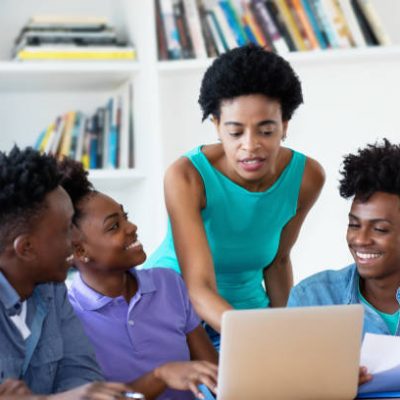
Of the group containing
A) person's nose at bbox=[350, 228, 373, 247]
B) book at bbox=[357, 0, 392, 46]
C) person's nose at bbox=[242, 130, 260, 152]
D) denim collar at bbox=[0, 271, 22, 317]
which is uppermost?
book at bbox=[357, 0, 392, 46]

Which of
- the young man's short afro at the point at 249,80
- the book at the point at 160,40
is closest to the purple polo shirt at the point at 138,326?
the young man's short afro at the point at 249,80

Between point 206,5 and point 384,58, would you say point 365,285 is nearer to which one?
point 384,58

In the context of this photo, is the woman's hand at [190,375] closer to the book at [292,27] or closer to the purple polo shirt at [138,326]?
the purple polo shirt at [138,326]

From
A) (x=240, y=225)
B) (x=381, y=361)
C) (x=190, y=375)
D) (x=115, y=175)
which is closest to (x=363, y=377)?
(x=381, y=361)

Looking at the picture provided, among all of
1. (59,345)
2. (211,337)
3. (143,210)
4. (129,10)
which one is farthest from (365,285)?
(129,10)

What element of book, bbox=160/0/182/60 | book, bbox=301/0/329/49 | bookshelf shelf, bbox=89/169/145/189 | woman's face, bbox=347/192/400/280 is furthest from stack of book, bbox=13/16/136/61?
woman's face, bbox=347/192/400/280

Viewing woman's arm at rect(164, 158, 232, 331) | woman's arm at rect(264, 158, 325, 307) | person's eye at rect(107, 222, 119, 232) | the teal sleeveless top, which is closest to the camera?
woman's arm at rect(164, 158, 232, 331)

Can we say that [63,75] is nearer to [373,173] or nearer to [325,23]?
[325,23]

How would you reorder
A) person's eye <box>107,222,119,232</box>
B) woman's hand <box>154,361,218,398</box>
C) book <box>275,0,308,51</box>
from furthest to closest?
book <box>275,0,308,51</box> → person's eye <box>107,222,119,232</box> → woman's hand <box>154,361,218,398</box>

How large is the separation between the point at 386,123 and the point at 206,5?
2.52 feet

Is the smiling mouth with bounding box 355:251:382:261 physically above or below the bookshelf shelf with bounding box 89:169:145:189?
below

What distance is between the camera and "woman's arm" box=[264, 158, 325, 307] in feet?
7.95

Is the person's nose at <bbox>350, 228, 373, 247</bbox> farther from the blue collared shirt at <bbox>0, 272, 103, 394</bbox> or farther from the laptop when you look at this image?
the blue collared shirt at <bbox>0, 272, 103, 394</bbox>

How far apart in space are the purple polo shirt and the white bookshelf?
98 cm
